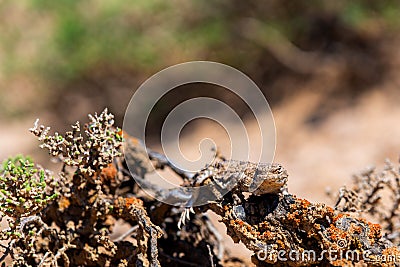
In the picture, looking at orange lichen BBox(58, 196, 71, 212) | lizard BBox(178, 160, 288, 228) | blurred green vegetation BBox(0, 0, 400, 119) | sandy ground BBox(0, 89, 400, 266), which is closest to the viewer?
lizard BBox(178, 160, 288, 228)

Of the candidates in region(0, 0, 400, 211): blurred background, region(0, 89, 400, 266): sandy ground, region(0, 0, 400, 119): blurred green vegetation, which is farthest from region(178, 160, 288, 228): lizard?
region(0, 0, 400, 119): blurred green vegetation

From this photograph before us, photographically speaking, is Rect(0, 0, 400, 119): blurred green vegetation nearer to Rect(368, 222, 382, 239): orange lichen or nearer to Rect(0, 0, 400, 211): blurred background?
Rect(0, 0, 400, 211): blurred background

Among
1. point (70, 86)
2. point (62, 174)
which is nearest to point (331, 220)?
point (62, 174)

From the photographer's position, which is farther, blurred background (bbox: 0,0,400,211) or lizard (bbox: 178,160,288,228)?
blurred background (bbox: 0,0,400,211)

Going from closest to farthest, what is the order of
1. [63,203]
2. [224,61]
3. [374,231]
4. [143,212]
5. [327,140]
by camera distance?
[374,231] < [143,212] < [63,203] < [327,140] < [224,61]

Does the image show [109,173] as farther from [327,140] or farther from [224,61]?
[224,61]

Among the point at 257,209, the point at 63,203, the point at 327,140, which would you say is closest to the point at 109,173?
the point at 63,203

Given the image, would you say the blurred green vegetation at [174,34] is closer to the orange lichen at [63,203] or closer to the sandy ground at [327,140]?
the sandy ground at [327,140]

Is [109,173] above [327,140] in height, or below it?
below
